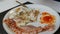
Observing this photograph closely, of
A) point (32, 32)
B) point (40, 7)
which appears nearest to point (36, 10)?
point (40, 7)

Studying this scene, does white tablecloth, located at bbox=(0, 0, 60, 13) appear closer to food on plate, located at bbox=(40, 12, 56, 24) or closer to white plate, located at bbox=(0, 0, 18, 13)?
white plate, located at bbox=(0, 0, 18, 13)

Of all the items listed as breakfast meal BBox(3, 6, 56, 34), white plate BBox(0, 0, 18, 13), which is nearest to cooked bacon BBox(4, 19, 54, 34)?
breakfast meal BBox(3, 6, 56, 34)

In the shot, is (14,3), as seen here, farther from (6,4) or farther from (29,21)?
(29,21)

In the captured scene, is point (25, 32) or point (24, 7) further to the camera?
point (24, 7)

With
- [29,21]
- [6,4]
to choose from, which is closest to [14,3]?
[6,4]

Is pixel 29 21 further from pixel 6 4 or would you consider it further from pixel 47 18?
pixel 6 4

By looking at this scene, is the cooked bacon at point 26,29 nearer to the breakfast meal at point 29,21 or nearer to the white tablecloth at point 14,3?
the breakfast meal at point 29,21

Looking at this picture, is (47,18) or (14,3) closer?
(47,18)

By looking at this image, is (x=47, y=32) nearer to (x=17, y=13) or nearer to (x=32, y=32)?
(x=32, y=32)
